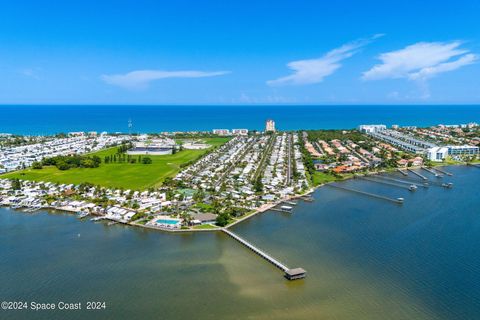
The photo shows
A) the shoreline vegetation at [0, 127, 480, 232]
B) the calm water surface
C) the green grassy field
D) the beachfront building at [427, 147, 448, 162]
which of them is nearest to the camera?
the calm water surface

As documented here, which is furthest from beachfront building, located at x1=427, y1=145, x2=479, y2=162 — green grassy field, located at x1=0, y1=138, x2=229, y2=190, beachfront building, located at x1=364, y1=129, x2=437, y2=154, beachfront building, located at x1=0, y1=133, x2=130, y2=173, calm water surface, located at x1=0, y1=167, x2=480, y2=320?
beachfront building, located at x1=0, y1=133, x2=130, y2=173

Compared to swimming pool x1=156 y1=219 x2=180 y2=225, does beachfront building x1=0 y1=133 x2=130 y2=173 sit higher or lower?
higher

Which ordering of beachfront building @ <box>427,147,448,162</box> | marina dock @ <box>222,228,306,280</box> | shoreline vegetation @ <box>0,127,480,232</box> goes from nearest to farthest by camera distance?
marina dock @ <box>222,228,306,280</box>
shoreline vegetation @ <box>0,127,480,232</box>
beachfront building @ <box>427,147,448,162</box>

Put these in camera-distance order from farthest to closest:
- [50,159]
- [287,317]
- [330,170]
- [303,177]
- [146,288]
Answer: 1. [50,159]
2. [330,170]
3. [303,177]
4. [146,288]
5. [287,317]

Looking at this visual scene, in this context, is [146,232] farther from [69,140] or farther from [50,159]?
[69,140]

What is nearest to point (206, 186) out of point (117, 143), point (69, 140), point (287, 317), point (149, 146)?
point (287, 317)

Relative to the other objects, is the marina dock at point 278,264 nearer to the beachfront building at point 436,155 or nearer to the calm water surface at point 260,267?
the calm water surface at point 260,267

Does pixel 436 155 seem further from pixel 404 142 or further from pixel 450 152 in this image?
pixel 404 142

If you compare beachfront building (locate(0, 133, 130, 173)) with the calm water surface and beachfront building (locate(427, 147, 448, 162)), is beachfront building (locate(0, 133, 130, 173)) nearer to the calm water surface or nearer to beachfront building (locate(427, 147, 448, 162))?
the calm water surface
